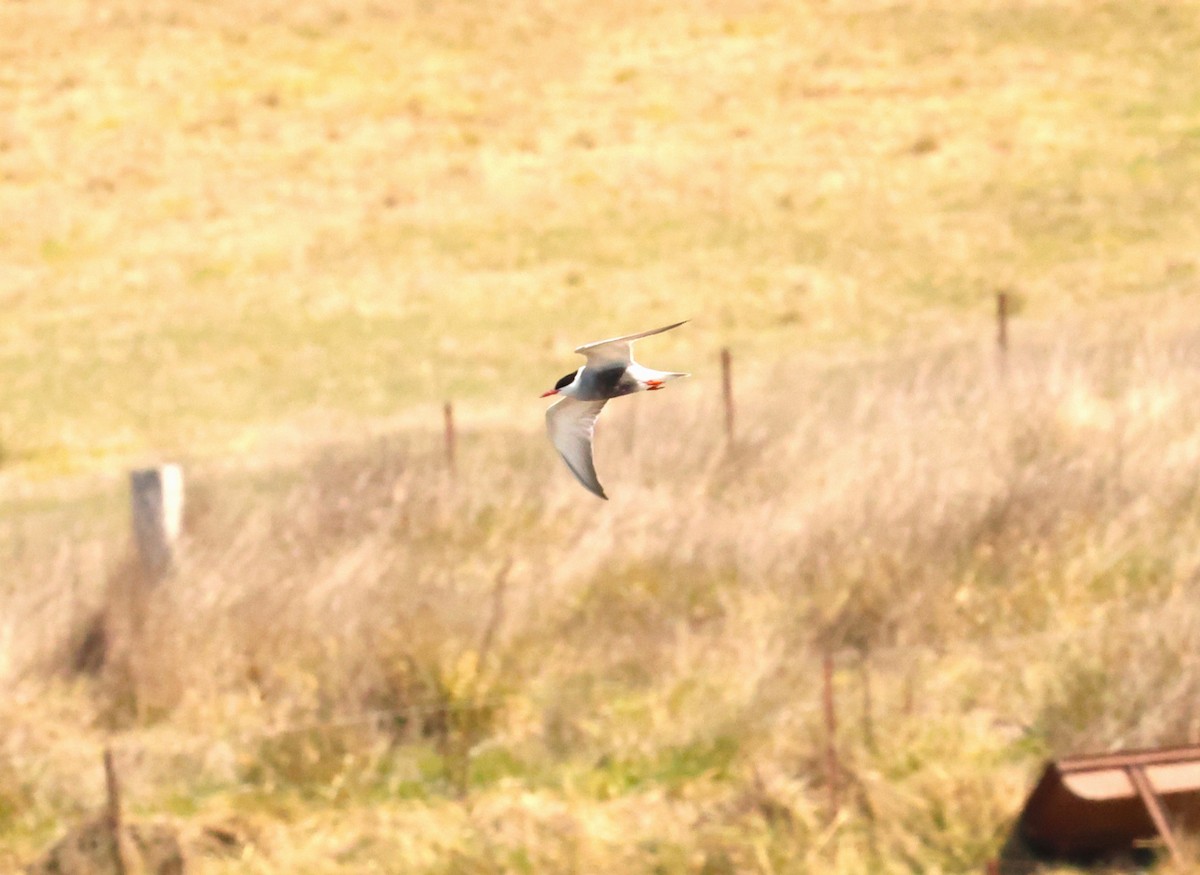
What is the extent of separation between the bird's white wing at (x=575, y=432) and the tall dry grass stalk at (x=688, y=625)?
3.33 meters

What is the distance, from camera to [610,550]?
11.0 meters

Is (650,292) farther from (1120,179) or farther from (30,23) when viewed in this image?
(30,23)

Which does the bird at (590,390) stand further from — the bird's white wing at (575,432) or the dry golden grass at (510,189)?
the dry golden grass at (510,189)

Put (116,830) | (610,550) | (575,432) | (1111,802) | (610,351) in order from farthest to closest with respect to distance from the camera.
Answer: (610,550) → (116,830) → (1111,802) → (575,432) → (610,351)

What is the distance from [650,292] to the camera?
2734 centimetres

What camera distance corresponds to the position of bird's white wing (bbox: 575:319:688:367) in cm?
443

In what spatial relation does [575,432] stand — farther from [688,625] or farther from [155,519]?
[155,519]

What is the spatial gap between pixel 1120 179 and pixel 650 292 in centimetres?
886

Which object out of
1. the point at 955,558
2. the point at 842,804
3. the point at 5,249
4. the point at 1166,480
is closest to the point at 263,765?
the point at 842,804

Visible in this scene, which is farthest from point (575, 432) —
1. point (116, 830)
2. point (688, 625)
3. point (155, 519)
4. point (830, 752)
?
point (155, 519)

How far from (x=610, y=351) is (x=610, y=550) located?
631 centimetres

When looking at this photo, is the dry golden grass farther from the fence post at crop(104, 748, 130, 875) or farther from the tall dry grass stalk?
the fence post at crop(104, 748, 130, 875)

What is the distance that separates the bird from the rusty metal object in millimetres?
3407

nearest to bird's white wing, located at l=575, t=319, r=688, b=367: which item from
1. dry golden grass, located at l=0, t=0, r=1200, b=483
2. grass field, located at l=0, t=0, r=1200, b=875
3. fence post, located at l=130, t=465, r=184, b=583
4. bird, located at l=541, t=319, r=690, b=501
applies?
bird, located at l=541, t=319, r=690, b=501
